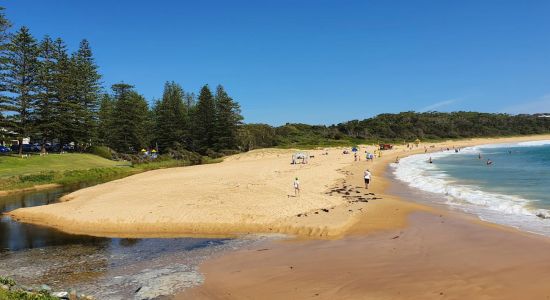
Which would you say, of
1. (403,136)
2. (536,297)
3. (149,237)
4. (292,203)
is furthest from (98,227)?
(403,136)

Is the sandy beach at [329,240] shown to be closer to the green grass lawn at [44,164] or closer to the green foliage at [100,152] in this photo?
the green grass lawn at [44,164]

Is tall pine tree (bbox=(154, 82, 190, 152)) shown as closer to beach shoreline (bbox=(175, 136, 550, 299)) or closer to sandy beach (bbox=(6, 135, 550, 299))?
sandy beach (bbox=(6, 135, 550, 299))

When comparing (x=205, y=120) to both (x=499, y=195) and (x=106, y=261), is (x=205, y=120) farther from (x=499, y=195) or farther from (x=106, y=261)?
(x=106, y=261)

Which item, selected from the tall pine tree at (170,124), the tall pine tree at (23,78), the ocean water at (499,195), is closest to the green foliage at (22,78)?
the tall pine tree at (23,78)

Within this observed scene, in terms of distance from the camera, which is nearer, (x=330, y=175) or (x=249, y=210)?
(x=249, y=210)

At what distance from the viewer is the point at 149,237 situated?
1627 cm

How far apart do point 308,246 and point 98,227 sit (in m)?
10.4

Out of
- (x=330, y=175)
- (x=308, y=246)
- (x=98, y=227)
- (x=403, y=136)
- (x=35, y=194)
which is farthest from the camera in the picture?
(x=403, y=136)

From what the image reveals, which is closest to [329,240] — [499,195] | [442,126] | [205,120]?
[499,195]

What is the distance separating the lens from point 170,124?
71.4 metres

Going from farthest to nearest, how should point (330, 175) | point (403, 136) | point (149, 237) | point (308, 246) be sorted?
point (403, 136) → point (330, 175) → point (149, 237) → point (308, 246)

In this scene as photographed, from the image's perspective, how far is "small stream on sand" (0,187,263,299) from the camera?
34.6 feet

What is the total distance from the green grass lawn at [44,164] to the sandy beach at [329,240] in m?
16.0

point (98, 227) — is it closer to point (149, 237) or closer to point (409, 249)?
point (149, 237)
